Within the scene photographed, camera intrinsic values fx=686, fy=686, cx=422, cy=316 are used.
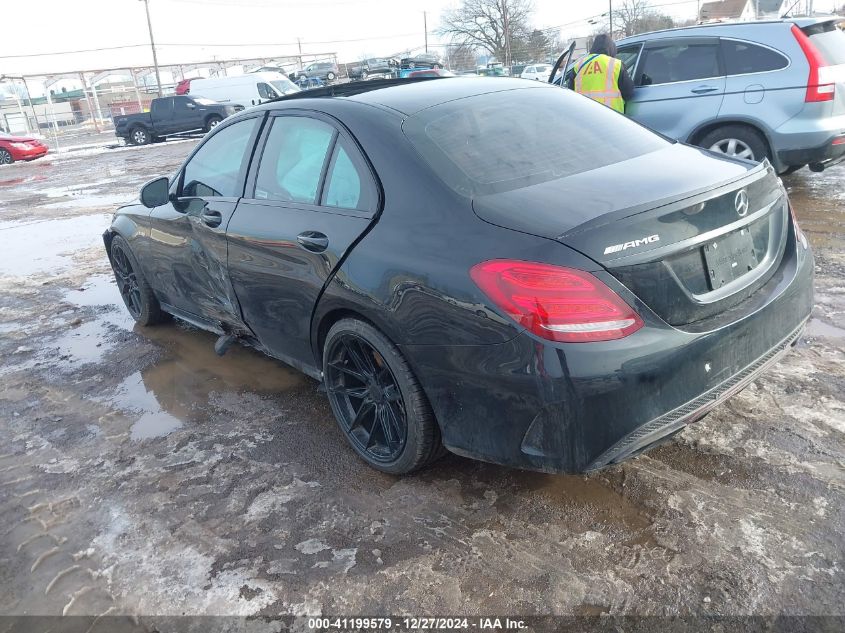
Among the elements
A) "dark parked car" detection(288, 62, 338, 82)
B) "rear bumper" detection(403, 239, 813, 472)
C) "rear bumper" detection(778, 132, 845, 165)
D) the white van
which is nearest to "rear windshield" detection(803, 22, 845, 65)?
"rear bumper" detection(778, 132, 845, 165)

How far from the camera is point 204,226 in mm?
3934

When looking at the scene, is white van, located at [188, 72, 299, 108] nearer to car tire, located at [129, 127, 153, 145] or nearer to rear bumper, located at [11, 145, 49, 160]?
car tire, located at [129, 127, 153, 145]

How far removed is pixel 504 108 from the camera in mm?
3270

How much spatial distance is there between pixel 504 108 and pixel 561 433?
5.52ft

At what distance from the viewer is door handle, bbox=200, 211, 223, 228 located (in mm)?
3813

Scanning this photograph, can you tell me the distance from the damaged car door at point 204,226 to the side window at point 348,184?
83 cm

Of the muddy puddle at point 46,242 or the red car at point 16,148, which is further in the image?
the red car at point 16,148

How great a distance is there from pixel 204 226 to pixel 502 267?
2.23 m

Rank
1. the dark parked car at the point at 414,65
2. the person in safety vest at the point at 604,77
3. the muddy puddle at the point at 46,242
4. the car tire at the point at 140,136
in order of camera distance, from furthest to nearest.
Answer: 1. the dark parked car at the point at 414,65
2. the car tire at the point at 140,136
3. the muddy puddle at the point at 46,242
4. the person in safety vest at the point at 604,77

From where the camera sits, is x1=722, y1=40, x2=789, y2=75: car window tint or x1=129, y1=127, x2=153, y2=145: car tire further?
x1=129, y1=127, x2=153, y2=145: car tire

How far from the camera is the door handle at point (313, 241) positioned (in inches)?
120

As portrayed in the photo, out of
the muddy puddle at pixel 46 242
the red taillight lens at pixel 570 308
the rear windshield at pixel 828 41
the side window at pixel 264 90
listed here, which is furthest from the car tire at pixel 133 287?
the side window at pixel 264 90

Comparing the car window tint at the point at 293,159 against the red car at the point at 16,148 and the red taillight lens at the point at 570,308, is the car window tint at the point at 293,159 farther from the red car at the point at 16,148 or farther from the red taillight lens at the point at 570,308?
the red car at the point at 16,148

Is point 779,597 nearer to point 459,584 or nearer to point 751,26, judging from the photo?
point 459,584
